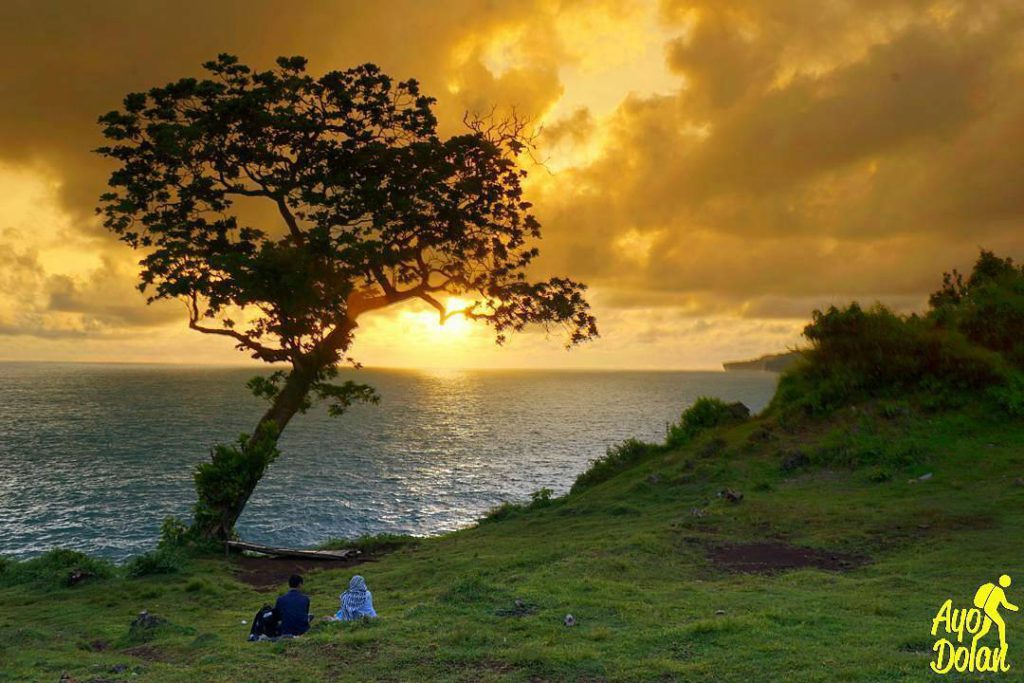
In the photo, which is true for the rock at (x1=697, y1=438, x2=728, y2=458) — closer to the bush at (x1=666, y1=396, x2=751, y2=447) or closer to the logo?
the bush at (x1=666, y1=396, x2=751, y2=447)

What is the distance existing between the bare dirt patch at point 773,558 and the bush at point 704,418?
69.0ft

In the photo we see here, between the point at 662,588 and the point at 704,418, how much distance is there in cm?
2876

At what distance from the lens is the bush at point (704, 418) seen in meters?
44.5

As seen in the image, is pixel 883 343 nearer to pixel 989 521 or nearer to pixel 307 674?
pixel 989 521

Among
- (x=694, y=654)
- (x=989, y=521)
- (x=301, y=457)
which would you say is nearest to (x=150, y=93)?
(x=694, y=654)

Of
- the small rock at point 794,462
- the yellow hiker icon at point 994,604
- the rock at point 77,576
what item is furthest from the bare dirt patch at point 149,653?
the small rock at point 794,462

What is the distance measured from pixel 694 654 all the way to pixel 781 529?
1470cm

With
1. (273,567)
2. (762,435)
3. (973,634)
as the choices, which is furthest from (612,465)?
(973,634)

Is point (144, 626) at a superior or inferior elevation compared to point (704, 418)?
inferior

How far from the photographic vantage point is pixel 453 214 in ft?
104

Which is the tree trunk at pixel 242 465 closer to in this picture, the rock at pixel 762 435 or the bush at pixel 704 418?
the rock at pixel 762 435

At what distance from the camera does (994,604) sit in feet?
47.2

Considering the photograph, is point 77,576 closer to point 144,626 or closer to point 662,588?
point 144,626

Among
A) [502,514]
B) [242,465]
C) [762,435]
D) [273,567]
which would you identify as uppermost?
[762,435]
